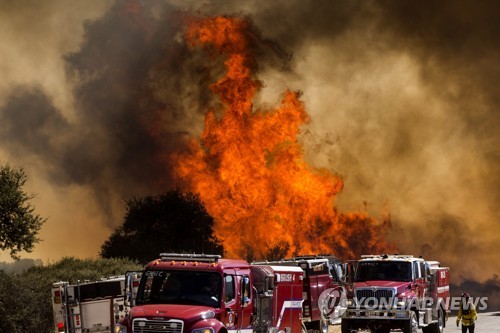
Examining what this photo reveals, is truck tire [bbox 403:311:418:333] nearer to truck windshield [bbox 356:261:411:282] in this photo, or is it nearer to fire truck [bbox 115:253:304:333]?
truck windshield [bbox 356:261:411:282]

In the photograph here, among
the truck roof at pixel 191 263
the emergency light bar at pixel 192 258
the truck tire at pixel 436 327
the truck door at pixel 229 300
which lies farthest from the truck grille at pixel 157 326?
the truck tire at pixel 436 327

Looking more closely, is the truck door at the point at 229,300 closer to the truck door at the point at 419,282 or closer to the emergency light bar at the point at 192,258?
the emergency light bar at the point at 192,258

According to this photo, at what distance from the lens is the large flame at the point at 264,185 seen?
8644 cm

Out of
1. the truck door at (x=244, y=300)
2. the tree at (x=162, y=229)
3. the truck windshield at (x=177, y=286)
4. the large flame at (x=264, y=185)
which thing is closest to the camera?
the truck windshield at (x=177, y=286)

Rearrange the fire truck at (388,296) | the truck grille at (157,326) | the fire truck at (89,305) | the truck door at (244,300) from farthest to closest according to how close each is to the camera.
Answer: the fire truck at (388,296)
the fire truck at (89,305)
the truck door at (244,300)
the truck grille at (157,326)

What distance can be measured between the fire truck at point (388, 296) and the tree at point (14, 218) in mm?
18398

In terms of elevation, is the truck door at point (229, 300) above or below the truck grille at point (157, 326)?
above

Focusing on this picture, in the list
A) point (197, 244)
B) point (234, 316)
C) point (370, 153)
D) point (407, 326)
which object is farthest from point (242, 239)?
point (234, 316)

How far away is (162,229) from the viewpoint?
265 feet

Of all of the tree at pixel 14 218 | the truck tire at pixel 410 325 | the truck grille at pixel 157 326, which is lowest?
the truck tire at pixel 410 325

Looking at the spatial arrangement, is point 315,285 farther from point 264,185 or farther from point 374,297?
point 264,185

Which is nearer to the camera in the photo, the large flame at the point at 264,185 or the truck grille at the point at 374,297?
the truck grille at the point at 374,297

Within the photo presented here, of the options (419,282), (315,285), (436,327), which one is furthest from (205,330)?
(436,327)

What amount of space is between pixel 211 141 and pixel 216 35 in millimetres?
12582
